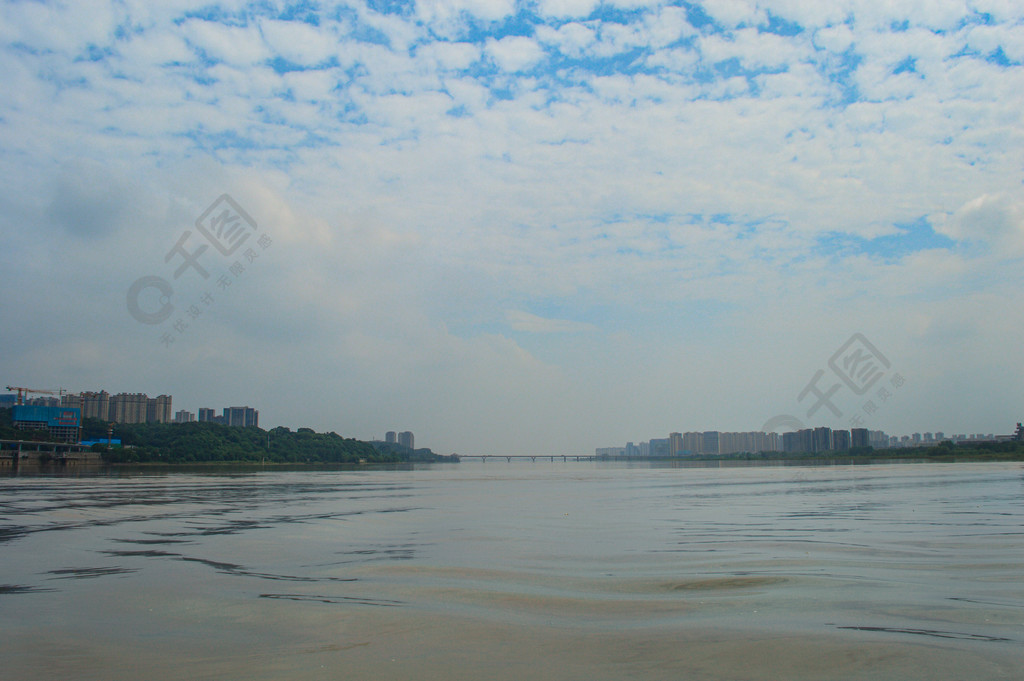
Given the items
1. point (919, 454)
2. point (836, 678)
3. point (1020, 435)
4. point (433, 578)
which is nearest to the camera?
point (836, 678)

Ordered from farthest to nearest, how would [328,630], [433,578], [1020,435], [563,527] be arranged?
[1020,435] → [563,527] → [433,578] → [328,630]

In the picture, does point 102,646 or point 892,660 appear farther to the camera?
point 102,646

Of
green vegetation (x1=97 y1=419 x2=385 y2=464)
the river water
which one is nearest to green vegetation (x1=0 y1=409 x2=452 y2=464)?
green vegetation (x1=97 y1=419 x2=385 y2=464)

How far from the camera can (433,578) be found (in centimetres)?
1210

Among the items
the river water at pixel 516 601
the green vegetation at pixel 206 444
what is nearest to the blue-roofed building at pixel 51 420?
the green vegetation at pixel 206 444

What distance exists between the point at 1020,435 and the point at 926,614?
736 ft

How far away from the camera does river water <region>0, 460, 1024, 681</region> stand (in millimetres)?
6938

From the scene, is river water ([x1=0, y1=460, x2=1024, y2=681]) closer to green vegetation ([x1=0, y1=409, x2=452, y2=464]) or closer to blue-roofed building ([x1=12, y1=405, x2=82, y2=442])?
green vegetation ([x1=0, y1=409, x2=452, y2=464])

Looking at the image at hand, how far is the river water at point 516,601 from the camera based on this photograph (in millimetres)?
→ 6938

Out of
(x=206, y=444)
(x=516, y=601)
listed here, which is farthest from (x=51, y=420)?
(x=516, y=601)

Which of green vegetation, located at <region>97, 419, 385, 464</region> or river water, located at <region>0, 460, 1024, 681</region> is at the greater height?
river water, located at <region>0, 460, 1024, 681</region>

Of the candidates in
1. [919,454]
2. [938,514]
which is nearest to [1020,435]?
[919,454]

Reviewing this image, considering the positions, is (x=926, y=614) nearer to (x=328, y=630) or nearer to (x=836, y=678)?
(x=836, y=678)

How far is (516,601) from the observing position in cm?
1008
